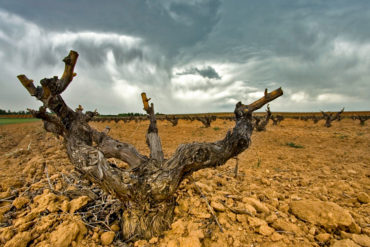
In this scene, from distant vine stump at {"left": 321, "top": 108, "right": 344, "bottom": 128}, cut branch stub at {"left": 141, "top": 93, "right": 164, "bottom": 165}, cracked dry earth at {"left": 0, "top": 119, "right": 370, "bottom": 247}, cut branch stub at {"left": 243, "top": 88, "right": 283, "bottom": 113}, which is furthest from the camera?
distant vine stump at {"left": 321, "top": 108, "right": 344, "bottom": 128}

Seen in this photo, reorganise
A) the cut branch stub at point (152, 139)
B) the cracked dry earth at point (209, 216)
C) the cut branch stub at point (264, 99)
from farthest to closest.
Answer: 1. the cut branch stub at point (264, 99)
2. the cut branch stub at point (152, 139)
3. the cracked dry earth at point (209, 216)

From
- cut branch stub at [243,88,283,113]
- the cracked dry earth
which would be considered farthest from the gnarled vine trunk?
the cracked dry earth

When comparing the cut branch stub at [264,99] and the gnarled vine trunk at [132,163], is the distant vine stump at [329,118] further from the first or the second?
the gnarled vine trunk at [132,163]

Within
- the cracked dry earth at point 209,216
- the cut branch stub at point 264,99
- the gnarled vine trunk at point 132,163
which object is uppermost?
the cut branch stub at point 264,99

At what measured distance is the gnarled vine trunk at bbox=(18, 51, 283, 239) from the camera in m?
1.71

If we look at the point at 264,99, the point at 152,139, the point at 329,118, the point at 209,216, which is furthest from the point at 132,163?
the point at 329,118

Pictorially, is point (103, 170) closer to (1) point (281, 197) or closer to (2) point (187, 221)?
(2) point (187, 221)

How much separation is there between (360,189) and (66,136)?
5304 mm

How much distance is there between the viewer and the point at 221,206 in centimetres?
→ 212

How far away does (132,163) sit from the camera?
2.12 m

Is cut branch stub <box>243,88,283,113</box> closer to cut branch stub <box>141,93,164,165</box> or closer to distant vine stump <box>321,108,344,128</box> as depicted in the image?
cut branch stub <box>141,93,164,165</box>

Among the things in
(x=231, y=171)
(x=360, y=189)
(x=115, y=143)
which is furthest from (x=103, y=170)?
(x=360, y=189)

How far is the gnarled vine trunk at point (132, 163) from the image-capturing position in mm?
1712

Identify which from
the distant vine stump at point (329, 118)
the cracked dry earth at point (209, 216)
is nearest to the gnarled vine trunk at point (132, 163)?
the cracked dry earth at point (209, 216)
